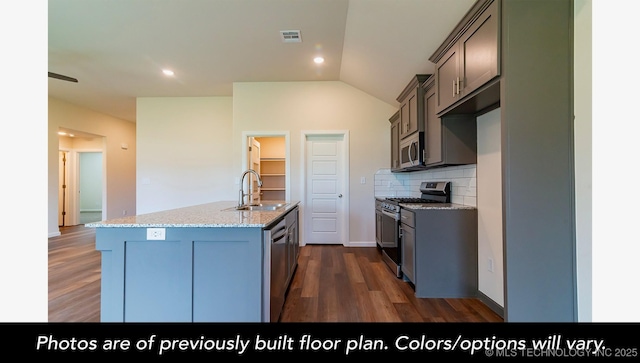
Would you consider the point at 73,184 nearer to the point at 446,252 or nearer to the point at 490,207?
the point at 446,252

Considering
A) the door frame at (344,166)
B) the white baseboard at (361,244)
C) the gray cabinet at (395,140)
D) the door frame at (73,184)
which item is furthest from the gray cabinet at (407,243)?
the door frame at (73,184)

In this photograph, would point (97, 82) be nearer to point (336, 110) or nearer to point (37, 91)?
point (336, 110)

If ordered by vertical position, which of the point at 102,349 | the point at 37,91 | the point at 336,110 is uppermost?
the point at 336,110

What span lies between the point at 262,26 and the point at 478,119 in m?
2.52

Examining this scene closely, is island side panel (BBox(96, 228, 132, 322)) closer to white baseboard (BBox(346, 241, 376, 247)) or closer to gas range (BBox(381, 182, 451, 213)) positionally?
gas range (BBox(381, 182, 451, 213))

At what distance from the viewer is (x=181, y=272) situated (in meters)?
1.48

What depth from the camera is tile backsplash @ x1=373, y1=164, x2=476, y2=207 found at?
2.52 m

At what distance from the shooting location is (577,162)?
136 cm

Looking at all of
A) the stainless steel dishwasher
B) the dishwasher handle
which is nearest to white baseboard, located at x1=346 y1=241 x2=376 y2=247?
the stainless steel dishwasher

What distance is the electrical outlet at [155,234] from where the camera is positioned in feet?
4.82

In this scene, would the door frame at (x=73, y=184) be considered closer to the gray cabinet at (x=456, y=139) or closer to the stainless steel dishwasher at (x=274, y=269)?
the stainless steel dishwasher at (x=274, y=269)
